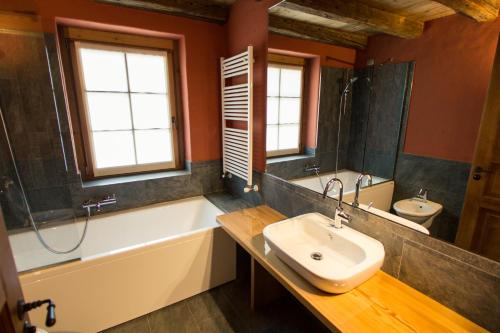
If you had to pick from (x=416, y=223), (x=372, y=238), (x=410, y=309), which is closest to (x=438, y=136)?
(x=416, y=223)

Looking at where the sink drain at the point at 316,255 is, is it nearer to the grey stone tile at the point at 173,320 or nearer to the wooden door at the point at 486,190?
the wooden door at the point at 486,190

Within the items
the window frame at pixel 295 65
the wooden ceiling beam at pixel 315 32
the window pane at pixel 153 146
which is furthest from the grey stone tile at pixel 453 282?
the window pane at pixel 153 146

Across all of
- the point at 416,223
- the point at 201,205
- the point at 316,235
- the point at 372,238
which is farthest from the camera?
the point at 201,205

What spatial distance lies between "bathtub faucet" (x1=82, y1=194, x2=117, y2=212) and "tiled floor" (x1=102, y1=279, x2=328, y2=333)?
977 mm

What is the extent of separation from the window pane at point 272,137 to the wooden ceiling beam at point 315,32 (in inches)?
27.0

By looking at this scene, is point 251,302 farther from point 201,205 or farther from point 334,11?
point 334,11

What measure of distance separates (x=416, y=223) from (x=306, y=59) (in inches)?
48.2

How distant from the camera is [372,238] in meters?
1.25

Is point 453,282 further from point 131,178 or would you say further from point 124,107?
point 124,107

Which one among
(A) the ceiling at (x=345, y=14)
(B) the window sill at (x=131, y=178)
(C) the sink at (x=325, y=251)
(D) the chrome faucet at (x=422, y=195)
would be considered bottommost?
(C) the sink at (x=325, y=251)

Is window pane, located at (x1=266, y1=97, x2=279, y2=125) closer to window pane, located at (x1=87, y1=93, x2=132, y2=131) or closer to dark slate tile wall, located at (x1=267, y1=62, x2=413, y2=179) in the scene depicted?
dark slate tile wall, located at (x1=267, y1=62, x2=413, y2=179)

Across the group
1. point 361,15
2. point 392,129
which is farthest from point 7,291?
point 361,15

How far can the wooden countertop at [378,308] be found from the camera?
92 cm

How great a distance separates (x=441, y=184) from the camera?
105 centimetres
